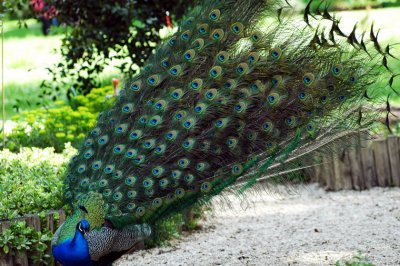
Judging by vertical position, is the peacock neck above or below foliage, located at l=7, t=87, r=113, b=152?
below

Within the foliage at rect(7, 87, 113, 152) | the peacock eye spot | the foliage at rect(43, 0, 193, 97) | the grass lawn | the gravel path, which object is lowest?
the gravel path

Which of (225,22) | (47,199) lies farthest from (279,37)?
(47,199)

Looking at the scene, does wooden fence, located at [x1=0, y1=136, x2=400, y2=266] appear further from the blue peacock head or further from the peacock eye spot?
the blue peacock head

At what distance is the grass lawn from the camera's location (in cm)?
1446

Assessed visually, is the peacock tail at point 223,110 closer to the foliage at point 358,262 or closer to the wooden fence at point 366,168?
the foliage at point 358,262

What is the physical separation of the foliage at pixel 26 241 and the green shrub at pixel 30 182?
0.51 ft

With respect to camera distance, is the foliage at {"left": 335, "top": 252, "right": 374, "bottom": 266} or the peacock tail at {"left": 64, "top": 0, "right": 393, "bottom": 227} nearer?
the foliage at {"left": 335, "top": 252, "right": 374, "bottom": 266}

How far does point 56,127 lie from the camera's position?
32.1ft

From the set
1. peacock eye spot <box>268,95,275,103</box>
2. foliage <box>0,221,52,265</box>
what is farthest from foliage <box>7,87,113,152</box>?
peacock eye spot <box>268,95,275,103</box>

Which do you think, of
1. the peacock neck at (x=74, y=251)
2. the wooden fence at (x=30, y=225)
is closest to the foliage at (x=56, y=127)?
the wooden fence at (x=30, y=225)

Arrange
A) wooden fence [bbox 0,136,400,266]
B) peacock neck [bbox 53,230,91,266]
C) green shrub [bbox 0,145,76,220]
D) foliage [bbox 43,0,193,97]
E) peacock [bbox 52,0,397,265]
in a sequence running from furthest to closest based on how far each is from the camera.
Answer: foliage [bbox 43,0,193,97] < wooden fence [bbox 0,136,400,266] < green shrub [bbox 0,145,76,220] < peacock [bbox 52,0,397,265] < peacock neck [bbox 53,230,91,266]

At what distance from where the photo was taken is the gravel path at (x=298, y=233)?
7.25m

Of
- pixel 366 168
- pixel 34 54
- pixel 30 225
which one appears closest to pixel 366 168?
pixel 366 168

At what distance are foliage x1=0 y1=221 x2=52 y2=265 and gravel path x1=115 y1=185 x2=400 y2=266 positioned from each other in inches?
39.3
